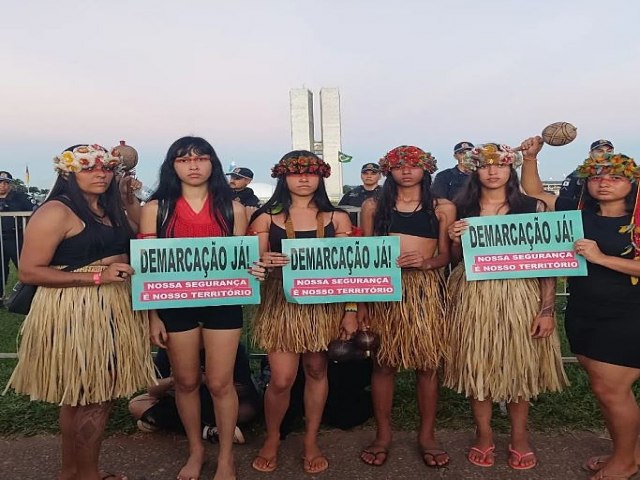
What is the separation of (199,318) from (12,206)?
6907mm

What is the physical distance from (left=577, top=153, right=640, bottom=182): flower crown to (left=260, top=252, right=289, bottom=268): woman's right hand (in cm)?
175

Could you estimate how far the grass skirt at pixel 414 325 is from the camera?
306cm

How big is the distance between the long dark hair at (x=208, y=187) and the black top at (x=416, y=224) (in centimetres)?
99

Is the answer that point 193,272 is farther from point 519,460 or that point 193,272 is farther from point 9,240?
point 9,240

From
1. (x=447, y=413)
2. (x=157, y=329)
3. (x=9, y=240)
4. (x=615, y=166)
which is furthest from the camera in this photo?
(x=9, y=240)

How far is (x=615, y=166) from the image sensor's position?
108 inches

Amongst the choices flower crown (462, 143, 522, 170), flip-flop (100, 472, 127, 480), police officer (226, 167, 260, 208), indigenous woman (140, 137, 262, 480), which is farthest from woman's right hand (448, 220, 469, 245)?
police officer (226, 167, 260, 208)

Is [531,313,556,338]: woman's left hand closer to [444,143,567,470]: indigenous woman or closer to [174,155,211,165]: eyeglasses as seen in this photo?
[444,143,567,470]: indigenous woman

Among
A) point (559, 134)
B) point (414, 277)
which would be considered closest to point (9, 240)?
point (414, 277)

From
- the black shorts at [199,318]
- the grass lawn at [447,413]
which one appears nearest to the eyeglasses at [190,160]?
the black shorts at [199,318]

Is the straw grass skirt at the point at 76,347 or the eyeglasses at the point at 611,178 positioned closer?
the straw grass skirt at the point at 76,347

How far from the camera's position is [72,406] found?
2695mm

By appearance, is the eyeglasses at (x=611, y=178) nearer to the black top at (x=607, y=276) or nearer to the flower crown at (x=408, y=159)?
the black top at (x=607, y=276)

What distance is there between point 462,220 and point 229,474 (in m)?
1.98
